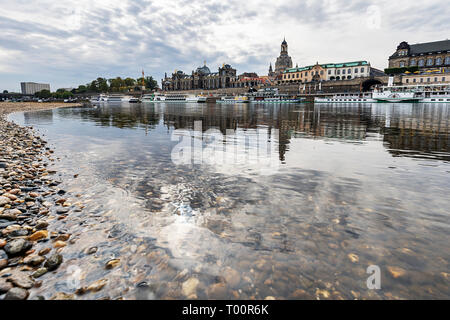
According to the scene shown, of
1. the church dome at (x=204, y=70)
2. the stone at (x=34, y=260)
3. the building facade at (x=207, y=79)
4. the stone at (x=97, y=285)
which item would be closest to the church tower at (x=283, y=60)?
the building facade at (x=207, y=79)

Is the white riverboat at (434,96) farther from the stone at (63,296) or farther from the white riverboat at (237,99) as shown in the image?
the stone at (63,296)

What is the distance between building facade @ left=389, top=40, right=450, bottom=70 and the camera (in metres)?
98.7

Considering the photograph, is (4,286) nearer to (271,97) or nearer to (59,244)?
(59,244)

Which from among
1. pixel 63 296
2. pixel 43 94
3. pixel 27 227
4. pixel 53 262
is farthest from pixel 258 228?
pixel 43 94

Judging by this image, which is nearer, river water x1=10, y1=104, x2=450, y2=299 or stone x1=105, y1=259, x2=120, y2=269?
river water x1=10, y1=104, x2=450, y2=299

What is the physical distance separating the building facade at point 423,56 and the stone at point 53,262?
444ft

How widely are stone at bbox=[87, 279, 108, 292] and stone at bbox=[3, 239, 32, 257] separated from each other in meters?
1.56

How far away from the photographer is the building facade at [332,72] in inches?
4653

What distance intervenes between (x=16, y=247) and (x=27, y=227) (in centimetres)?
68

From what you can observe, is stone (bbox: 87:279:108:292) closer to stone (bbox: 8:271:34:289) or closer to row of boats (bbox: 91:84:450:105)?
stone (bbox: 8:271:34:289)

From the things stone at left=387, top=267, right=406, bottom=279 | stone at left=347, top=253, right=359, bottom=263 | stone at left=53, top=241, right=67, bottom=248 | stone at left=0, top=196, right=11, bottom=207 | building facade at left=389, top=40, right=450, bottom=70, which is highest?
building facade at left=389, top=40, right=450, bottom=70

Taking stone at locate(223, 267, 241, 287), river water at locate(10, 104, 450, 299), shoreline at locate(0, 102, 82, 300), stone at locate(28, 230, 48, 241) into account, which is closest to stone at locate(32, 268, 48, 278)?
shoreline at locate(0, 102, 82, 300)
